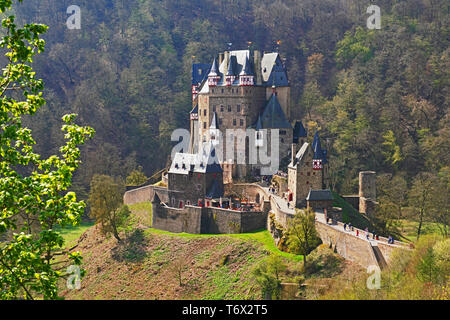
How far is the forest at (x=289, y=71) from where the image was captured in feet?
224

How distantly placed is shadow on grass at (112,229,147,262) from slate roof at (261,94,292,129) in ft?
48.6

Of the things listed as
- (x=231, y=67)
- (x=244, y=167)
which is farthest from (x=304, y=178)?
(x=231, y=67)

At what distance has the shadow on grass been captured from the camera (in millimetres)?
50269

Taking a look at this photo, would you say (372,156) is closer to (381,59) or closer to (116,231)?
(381,59)

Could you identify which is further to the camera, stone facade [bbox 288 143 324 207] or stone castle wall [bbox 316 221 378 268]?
stone facade [bbox 288 143 324 207]

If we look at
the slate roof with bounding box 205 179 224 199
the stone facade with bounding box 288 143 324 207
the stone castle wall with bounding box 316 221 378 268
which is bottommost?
the stone castle wall with bounding box 316 221 378 268

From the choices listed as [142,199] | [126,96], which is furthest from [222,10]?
[142,199]

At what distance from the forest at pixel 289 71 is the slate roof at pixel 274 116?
421 inches

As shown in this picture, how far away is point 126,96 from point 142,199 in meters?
35.2

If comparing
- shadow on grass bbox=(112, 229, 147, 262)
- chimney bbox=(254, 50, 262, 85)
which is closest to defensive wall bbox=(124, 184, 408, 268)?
shadow on grass bbox=(112, 229, 147, 262)

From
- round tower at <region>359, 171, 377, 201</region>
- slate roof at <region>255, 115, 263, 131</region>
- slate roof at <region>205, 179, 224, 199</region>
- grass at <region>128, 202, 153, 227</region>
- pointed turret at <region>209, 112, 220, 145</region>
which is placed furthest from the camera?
pointed turret at <region>209, 112, 220, 145</region>

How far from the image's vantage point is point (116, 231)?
53438 mm

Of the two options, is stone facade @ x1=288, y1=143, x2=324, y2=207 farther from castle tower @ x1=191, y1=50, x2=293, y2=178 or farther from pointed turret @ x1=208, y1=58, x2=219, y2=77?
pointed turret @ x1=208, y1=58, x2=219, y2=77

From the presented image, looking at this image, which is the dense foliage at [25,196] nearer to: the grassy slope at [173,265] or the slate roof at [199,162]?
the grassy slope at [173,265]
